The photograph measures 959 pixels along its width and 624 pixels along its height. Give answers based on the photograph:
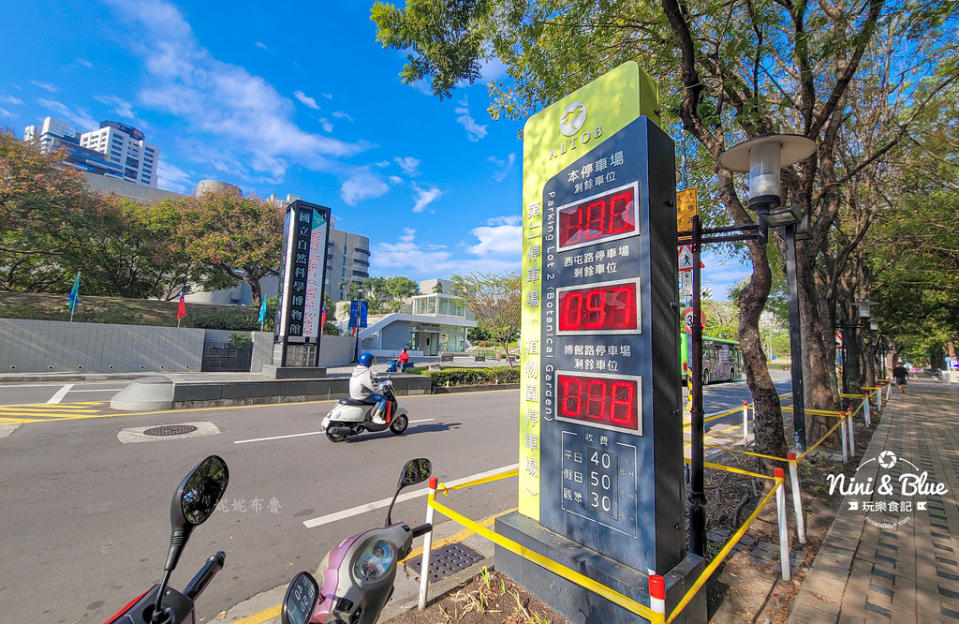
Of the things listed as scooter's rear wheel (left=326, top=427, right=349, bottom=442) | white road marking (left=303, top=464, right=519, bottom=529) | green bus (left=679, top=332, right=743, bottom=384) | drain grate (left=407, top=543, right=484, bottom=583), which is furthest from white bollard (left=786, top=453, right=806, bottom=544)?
green bus (left=679, top=332, right=743, bottom=384)

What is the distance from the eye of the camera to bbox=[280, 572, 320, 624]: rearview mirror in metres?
1.39

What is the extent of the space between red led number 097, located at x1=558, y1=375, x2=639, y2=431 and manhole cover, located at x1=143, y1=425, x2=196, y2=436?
781 centimetres

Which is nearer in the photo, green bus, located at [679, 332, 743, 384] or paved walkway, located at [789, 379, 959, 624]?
paved walkway, located at [789, 379, 959, 624]

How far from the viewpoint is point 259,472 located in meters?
5.63

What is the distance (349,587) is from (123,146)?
192 metres

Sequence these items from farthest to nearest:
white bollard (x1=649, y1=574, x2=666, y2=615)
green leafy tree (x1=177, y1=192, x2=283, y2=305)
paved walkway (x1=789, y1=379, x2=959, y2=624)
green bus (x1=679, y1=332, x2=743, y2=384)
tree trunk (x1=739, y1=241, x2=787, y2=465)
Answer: green leafy tree (x1=177, y1=192, x2=283, y2=305)
green bus (x1=679, y1=332, x2=743, y2=384)
tree trunk (x1=739, y1=241, x2=787, y2=465)
paved walkway (x1=789, y1=379, x2=959, y2=624)
white bollard (x1=649, y1=574, x2=666, y2=615)

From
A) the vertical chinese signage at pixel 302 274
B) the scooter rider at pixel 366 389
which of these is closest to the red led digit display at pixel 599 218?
the scooter rider at pixel 366 389

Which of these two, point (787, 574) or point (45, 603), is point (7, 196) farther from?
point (787, 574)

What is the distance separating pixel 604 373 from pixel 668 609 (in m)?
1.51

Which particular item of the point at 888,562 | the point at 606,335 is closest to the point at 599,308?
the point at 606,335

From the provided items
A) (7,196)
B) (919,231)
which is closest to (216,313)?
(7,196)

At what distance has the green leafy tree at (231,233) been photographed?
25.8 m

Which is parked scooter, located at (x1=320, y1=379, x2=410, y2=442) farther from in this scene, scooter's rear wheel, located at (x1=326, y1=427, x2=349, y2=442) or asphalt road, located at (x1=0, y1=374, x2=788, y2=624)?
asphalt road, located at (x1=0, y1=374, x2=788, y2=624)

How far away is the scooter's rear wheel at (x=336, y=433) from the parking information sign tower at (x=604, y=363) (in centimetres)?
485
